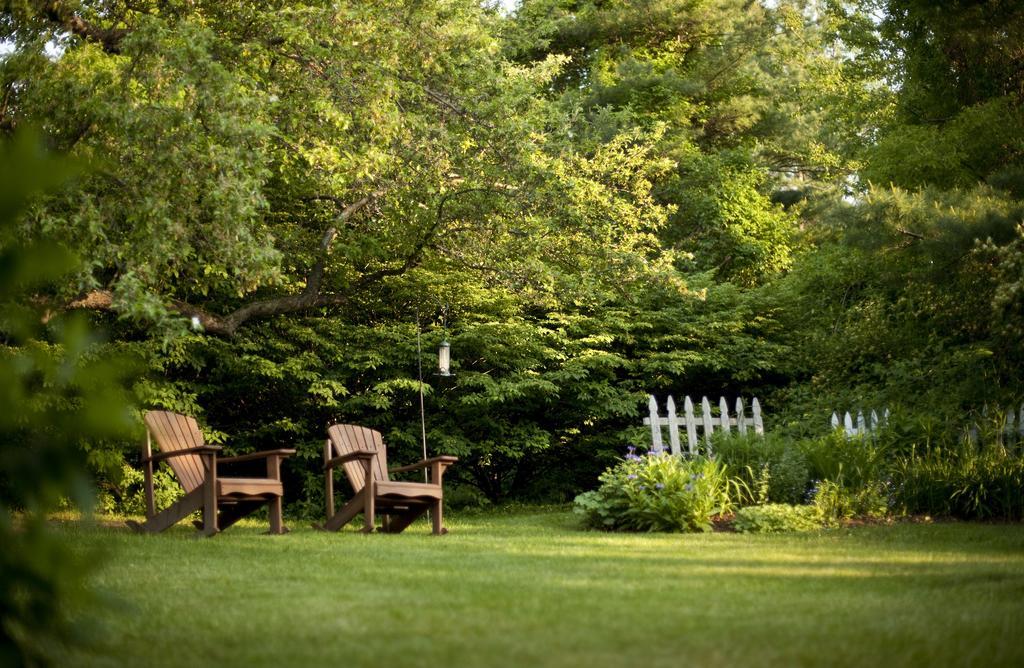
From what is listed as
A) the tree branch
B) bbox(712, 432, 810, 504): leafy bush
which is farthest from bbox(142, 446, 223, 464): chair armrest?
bbox(712, 432, 810, 504): leafy bush

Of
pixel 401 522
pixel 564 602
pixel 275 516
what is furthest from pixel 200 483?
pixel 564 602

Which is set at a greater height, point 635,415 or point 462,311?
point 462,311

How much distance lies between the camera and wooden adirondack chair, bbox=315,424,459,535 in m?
8.20

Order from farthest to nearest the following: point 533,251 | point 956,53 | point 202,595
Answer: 1. point 956,53
2. point 533,251
3. point 202,595

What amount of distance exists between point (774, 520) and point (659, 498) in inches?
35.8

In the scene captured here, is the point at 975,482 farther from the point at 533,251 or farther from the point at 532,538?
the point at 533,251

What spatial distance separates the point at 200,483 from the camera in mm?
8211

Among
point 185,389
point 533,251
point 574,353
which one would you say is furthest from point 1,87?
point 574,353

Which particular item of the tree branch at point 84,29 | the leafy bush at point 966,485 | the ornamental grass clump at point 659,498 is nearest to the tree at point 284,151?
the tree branch at point 84,29

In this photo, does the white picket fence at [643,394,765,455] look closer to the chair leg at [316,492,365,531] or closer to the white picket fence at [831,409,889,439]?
the white picket fence at [831,409,889,439]

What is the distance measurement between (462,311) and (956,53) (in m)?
6.34

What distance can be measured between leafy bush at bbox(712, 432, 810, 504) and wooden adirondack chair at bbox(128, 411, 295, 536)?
3.97 meters

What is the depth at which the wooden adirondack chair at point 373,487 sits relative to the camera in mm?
8195

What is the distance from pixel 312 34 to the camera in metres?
9.41
